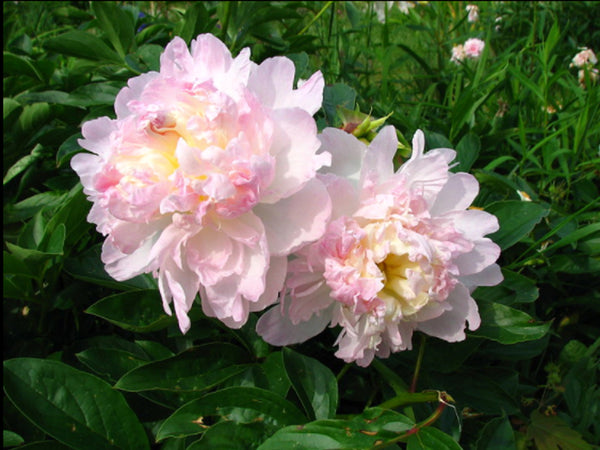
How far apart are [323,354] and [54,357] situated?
419 millimetres

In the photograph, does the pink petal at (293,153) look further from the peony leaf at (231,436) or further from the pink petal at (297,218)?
the peony leaf at (231,436)

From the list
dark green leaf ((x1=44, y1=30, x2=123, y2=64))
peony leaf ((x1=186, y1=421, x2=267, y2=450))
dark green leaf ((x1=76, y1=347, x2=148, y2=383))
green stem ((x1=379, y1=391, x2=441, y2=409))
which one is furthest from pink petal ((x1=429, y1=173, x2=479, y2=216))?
dark green leaf ((x1=44, y1=30, x2=123, y2=64))

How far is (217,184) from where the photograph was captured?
538 millimetres

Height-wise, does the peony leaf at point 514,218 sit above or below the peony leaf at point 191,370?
above

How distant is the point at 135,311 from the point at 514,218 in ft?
1.86

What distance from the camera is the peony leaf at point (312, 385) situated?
712 mm

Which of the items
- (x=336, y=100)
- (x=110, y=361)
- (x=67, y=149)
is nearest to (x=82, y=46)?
(x=67, y=149)

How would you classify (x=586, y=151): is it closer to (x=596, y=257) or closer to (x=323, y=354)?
(x=596, y=257)

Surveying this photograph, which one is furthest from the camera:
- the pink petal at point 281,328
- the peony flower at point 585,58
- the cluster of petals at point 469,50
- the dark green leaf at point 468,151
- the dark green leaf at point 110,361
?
the cluster of petals at point 469,50

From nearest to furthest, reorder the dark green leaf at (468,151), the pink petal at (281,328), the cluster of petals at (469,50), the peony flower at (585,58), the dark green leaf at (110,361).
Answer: the pink petal at (281,328) → the dark green leaf at (110,361) → the dark green leaf at (468,151) → the peony flower at (585,58) → the cluster of petals at (469,50)

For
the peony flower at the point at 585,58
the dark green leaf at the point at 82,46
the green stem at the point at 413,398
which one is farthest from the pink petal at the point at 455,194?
the peony flower at the point at 585,58

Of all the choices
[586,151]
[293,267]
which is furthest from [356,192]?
[586,151]

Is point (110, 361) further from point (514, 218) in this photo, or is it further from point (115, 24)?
point (115, 24)

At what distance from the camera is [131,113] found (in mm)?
647
